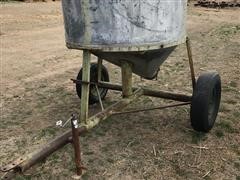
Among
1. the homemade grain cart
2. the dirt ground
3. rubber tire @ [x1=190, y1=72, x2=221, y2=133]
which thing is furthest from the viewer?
rubber tire @ [x1=190, y1=72, x2=221, y2=133]

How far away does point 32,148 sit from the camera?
5230 mm

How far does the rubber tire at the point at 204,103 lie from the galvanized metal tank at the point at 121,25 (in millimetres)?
697

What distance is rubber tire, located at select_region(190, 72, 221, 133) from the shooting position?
5148 mm

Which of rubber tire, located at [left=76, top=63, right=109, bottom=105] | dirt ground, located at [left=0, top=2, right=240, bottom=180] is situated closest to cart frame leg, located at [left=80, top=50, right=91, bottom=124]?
dirt ground, located at [left=0, top=2, right=240, bottom=180]

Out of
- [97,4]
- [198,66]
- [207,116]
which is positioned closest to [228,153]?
[207,116]

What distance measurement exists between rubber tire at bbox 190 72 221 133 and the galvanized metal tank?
0.70 meters

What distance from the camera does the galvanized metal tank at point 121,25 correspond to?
4.53m

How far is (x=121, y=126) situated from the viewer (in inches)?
229

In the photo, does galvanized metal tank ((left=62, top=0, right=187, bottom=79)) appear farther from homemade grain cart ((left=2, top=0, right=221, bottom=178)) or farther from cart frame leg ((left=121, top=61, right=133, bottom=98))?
cart frame leg ((left=121, top=61, right=133, bottom=98))

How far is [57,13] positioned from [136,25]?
12274mm

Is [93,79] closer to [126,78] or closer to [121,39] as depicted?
[126,78]

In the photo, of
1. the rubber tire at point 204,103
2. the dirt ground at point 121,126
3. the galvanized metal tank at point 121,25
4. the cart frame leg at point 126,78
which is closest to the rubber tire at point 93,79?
the dirt ground at point 121,126

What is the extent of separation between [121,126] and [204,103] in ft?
3.95

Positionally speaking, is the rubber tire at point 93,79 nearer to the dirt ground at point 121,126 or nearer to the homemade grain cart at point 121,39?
the dirt ground at point 121,126
